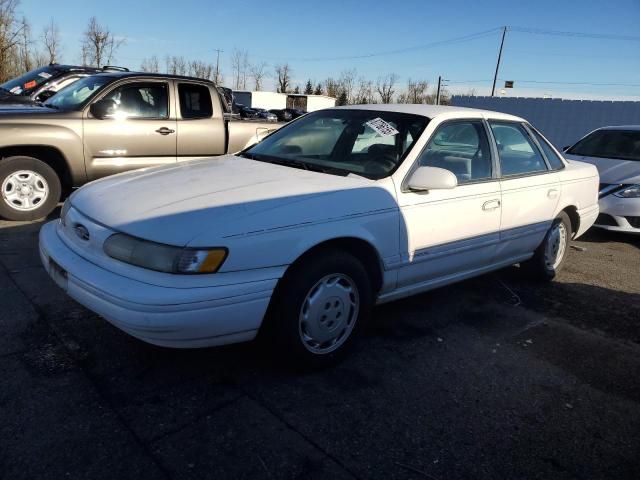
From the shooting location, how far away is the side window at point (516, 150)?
159 inches

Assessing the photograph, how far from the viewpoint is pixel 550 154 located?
463 cm

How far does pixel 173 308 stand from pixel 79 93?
4691mm

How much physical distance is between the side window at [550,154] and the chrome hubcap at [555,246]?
53cm

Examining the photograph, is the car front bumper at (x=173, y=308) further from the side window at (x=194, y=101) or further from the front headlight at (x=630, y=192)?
the front headlight at (x=630, y=192)

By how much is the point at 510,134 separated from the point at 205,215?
2864 millimetres

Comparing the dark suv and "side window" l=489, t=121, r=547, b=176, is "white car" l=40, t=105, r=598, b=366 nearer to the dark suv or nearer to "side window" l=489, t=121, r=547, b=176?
"side window" l=489, t=121, r=547, b=176

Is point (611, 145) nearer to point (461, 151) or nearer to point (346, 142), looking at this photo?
point (461, 151)

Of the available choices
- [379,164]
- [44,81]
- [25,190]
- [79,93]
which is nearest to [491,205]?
[379,164]

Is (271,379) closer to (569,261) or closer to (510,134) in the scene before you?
(510,134)

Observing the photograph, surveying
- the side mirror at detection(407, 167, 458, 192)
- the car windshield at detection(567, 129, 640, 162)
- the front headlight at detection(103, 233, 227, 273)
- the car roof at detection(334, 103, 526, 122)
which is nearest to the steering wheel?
the side mirror at detection(407, 167, 458, 192)

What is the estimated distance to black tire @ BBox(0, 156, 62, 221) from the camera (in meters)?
5.27

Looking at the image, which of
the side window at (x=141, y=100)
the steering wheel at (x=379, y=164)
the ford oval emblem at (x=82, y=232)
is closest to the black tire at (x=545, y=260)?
the steering wheel at (x=379, y=164)

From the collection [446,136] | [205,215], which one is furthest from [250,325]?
[446,136]

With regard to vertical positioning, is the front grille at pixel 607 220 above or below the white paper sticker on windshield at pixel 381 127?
below
